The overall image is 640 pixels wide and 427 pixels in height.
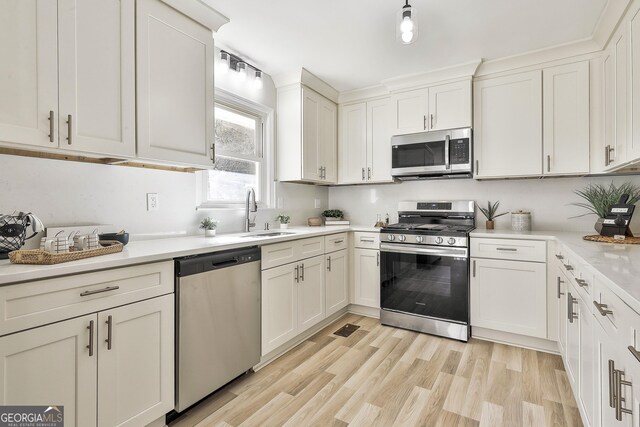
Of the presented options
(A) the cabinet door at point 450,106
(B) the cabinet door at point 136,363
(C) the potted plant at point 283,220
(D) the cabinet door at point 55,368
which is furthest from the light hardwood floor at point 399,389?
(A) the cabinet door at point 450,106

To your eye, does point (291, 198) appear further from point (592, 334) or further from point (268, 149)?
point (592, 334)

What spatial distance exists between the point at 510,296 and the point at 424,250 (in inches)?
30.5

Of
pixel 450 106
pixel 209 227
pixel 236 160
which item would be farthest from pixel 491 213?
pixel 209 227

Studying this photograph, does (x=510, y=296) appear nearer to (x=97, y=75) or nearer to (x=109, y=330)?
(x=109, y=330)

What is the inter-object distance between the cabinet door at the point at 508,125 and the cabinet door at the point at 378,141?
90cm

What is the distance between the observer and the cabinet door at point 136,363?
1360 millimetres

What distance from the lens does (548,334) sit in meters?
2.44

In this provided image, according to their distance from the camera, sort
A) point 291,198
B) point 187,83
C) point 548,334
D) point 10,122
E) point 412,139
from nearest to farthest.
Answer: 1. point 10,122
2. point 187,83
3. point 548,334
4. point 412,139
5. point 291,198

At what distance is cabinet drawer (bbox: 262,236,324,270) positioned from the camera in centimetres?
224

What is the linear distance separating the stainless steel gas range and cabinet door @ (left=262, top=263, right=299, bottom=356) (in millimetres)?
1022

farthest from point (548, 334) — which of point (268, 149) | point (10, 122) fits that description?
point (10, 122)

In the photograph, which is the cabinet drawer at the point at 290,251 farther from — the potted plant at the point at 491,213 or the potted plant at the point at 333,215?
the potted plant at the point at 491,213

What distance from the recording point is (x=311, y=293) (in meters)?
2.72

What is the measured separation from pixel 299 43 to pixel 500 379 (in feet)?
9.60
